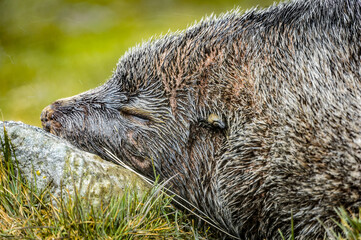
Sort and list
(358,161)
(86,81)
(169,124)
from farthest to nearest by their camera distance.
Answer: (86,81) → (169,124) → (358,161)

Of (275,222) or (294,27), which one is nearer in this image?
(275,222)

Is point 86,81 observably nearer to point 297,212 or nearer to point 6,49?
point 6,49

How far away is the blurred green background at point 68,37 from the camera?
8422mm

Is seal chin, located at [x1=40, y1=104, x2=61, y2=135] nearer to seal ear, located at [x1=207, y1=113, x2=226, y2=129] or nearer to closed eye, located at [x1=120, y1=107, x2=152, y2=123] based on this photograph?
closed eye, located at [x1=120, y1=107, x2=152, y2=123]

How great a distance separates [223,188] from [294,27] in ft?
6.19

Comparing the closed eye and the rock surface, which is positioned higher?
the closed eye

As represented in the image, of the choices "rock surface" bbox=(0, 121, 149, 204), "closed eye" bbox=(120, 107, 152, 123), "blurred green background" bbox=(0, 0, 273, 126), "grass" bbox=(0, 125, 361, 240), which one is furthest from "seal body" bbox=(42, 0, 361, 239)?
"blurred green background" bbox=(0, 0, 273, 126)

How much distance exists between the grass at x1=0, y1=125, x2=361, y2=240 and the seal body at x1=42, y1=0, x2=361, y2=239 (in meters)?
0.45

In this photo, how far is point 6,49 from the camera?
9195 millimetres

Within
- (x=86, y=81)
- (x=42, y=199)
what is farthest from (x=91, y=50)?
(x=42, y=199)

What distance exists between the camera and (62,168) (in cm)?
405

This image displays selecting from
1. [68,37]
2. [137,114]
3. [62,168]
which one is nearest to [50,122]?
[137,114]

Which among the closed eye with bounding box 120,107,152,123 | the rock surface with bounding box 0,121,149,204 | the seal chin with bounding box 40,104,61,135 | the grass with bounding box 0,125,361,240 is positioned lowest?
the grass with bounding box 0,125,361,240

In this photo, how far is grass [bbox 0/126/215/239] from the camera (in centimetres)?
338
